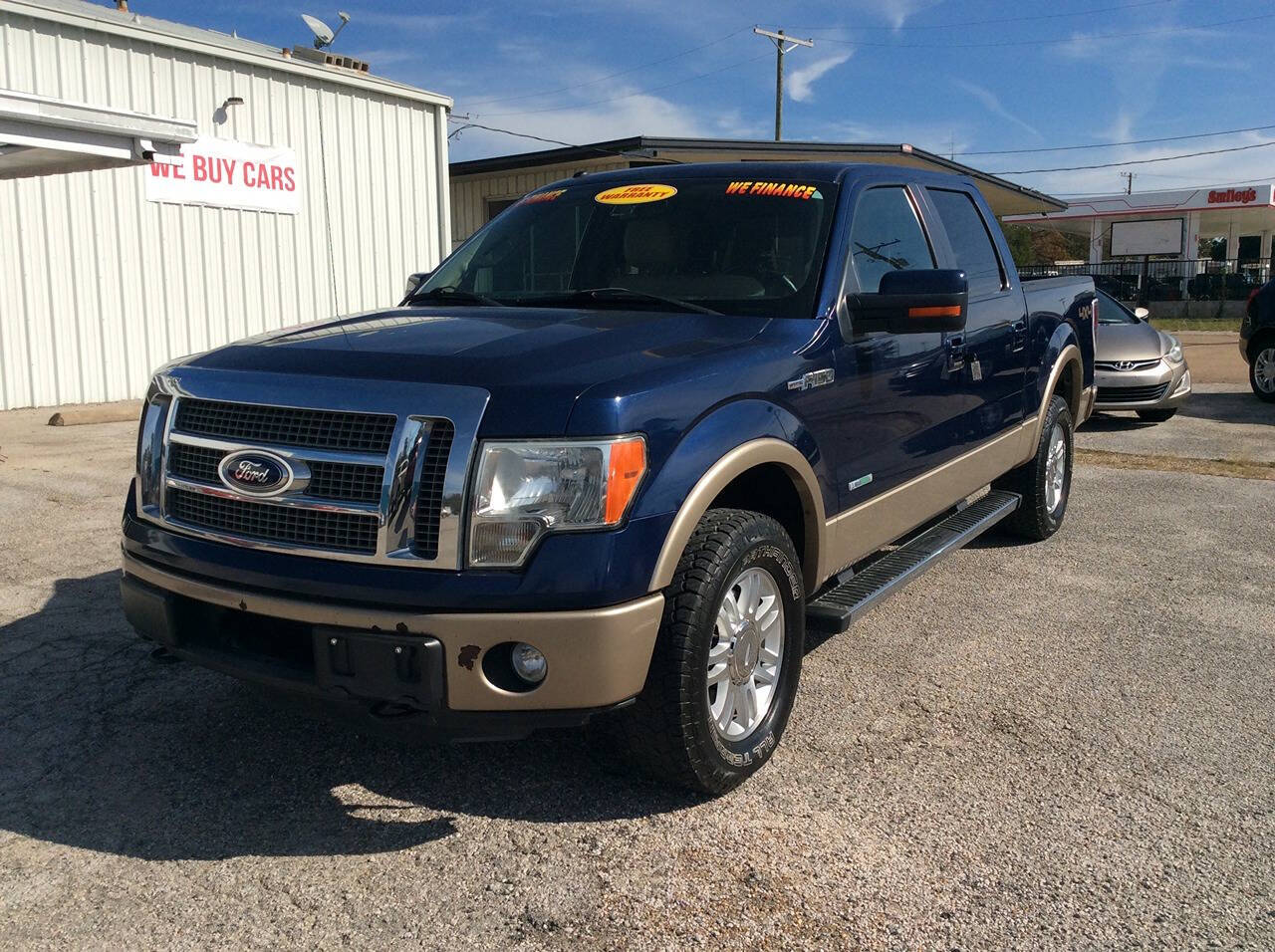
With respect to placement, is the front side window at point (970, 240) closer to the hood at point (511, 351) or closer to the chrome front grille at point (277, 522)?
the hood at point (511, 351)

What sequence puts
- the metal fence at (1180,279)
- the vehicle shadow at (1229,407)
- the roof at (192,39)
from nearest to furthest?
the roof at (192,39) → the vehicle shadow at (1229,407) → the metal fence at (1180,279)

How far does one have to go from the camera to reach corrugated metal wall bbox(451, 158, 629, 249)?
20469 mm

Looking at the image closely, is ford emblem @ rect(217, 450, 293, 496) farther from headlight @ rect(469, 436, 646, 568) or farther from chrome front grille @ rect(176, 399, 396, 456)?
headlight @ rect(469, 436, 646, 568)

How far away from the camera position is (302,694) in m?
2.97

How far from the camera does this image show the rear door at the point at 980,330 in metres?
4.93

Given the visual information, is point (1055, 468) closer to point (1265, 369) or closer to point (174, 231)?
point (1265, 369)

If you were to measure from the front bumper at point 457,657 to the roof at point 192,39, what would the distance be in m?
10.4

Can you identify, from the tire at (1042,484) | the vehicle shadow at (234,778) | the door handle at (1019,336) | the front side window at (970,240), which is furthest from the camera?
the tire at (1042,484)

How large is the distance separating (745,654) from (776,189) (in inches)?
73.7

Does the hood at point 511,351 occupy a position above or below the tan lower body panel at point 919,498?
above

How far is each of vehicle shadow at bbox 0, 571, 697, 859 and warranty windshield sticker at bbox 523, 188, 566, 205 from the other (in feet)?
7.58

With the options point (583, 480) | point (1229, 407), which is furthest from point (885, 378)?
point (1229, 407)

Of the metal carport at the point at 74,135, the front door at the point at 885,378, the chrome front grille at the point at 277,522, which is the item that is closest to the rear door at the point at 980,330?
the front door at the point at 885,378

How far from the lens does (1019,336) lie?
5.68m
